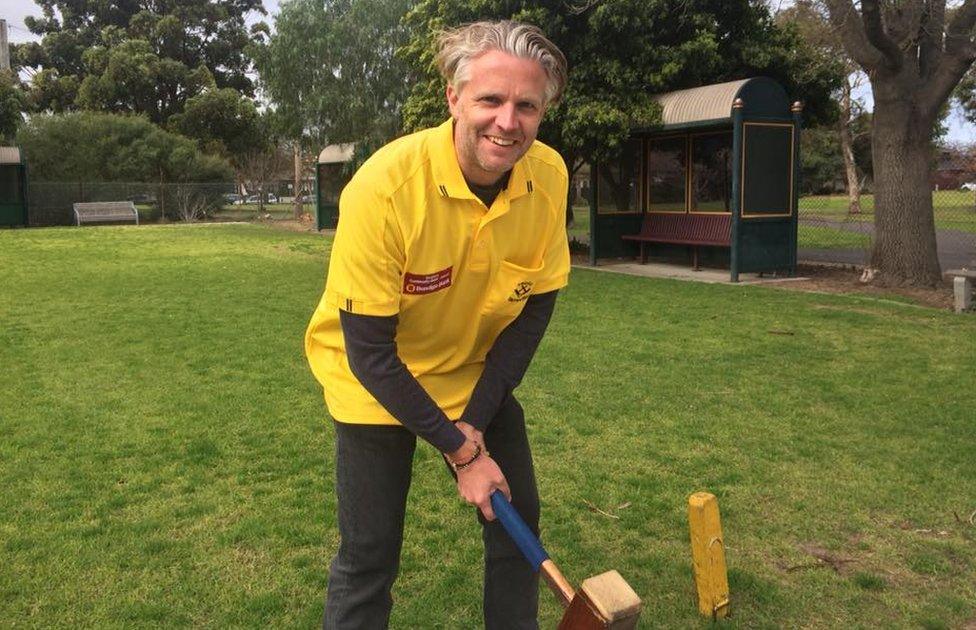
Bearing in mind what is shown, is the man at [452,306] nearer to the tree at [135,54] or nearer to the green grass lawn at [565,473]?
the green grass lawn at [565,473]

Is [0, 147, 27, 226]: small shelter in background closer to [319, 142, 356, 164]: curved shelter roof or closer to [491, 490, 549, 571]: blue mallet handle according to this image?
[319, 142, 356, 164]: curved shelter roof

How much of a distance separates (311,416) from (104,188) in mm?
32310

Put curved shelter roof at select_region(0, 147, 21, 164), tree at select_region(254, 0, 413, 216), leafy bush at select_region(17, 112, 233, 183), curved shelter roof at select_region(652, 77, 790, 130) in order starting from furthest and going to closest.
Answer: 1. leafy bush at select_region(17, 112, 233, 183)
2. curved shelter roof at select_region(0, 147, 21, 164)
3. tree at select_region(254, 0, 413, 216)
4. curved shelter roof at select_region(652, 77, 790, 130)

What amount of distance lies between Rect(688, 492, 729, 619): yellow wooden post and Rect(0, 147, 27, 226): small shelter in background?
3180 centimetres

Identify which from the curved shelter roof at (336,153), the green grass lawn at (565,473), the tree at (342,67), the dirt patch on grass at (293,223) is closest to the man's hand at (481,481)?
the green grass lawn at (565,473)

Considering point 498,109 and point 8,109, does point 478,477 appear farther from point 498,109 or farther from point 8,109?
point 8,109

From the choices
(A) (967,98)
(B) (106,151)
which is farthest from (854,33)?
(B) (106,151)

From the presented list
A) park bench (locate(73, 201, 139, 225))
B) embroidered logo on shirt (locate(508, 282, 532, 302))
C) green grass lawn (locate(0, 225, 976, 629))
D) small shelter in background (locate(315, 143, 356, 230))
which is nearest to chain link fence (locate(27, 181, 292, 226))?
park bench (locate(73, 201, 139, 225))

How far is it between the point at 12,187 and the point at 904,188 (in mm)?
28603

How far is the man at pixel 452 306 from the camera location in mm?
2191

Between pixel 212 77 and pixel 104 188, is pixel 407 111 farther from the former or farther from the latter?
pixel 212 77

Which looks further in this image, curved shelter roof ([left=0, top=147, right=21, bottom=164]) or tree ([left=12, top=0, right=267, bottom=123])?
tree ([left=12, top=0, right=267, bottom=123])

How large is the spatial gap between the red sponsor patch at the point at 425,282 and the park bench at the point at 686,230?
13122mm

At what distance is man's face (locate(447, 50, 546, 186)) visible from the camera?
216cm
